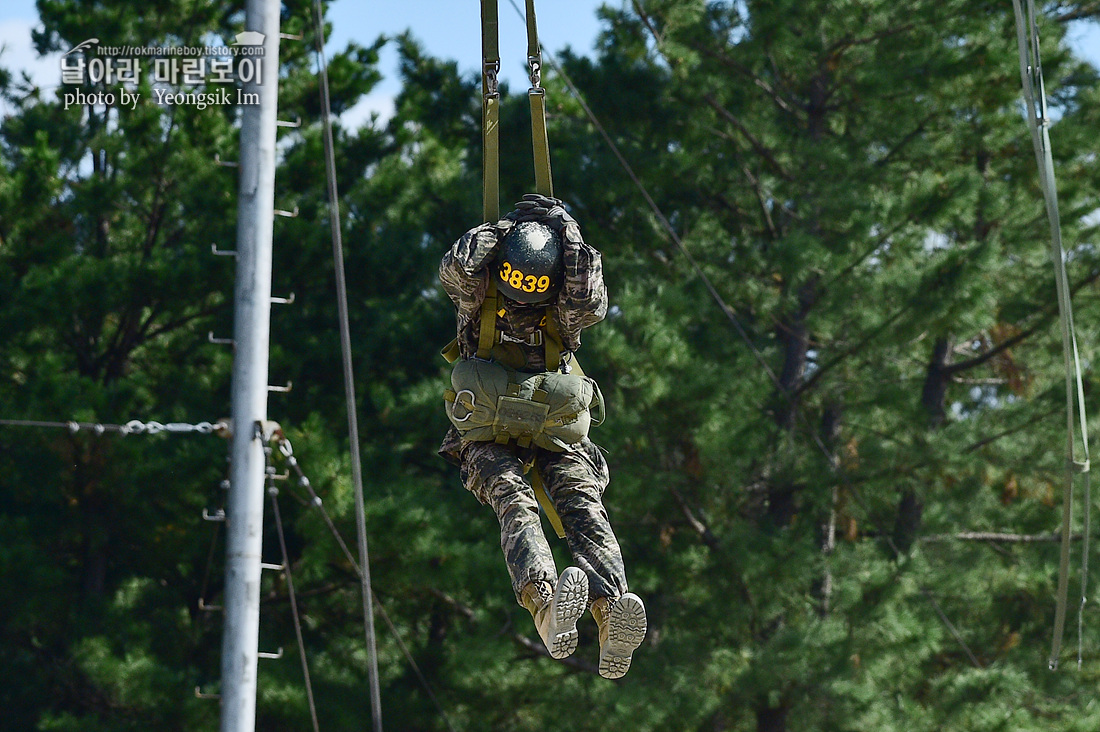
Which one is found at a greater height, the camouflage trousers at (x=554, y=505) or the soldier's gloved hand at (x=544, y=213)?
the soldier's gloved hand at (x=544, y=213)

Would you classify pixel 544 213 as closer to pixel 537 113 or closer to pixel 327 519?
pixel 537 113

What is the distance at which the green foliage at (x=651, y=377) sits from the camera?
1336cm

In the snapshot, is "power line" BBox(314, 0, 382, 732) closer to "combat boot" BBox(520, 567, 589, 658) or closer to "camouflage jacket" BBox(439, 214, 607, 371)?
"camouflage jacket" BBox(439, 214, 607, 371)

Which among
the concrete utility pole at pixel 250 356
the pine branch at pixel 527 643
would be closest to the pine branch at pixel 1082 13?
the pine branch at pixel 527 643

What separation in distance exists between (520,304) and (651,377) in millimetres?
7504

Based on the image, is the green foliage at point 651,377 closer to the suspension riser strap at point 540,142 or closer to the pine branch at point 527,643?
the pine branch at point 527,643

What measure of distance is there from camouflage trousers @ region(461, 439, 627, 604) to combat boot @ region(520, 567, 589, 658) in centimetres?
15

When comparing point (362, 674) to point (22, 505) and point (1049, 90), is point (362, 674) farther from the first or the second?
point (1049, 90)

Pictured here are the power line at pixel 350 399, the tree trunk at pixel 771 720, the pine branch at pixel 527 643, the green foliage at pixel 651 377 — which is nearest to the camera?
the power line at pixel 350 399

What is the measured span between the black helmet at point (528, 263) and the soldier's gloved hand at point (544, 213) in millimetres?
43

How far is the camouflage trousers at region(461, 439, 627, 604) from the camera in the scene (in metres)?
5.29

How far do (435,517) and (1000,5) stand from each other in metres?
7.04

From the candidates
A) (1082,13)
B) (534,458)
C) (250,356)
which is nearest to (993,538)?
(1082,13)

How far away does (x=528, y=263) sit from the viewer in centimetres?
529
